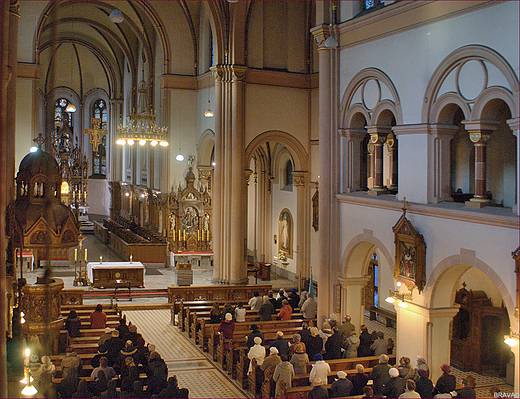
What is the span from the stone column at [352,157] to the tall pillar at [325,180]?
1.26 ft

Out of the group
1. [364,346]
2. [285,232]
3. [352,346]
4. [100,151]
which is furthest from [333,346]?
[100,151]

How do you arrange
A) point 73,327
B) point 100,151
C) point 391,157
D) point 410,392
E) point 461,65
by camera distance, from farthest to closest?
point 100,151 → point 73,327 → point 391,157 → point 461,65 → point 410,392

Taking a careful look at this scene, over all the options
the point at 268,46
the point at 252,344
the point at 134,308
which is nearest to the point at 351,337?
the point at 252,344

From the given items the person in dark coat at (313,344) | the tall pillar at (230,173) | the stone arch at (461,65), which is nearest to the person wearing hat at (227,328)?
the person in dark coat at (313,344)

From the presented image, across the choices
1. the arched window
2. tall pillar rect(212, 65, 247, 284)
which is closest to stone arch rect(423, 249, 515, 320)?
tall pillar rect(212, 65, 247, 284)

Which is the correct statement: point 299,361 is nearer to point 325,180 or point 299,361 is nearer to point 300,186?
point 325,180

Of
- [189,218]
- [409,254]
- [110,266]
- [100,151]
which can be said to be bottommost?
[110,266]

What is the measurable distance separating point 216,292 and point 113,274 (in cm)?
394

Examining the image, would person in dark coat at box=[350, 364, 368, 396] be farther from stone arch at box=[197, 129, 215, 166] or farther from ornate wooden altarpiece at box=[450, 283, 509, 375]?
stone arch at box=[197, 129, 215, 166]

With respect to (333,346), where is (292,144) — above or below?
above

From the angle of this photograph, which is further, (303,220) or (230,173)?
(303,220)

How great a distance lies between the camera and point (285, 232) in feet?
80.6

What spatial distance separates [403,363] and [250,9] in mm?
15305

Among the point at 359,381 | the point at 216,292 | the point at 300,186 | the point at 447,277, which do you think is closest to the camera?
the point at 359,381
